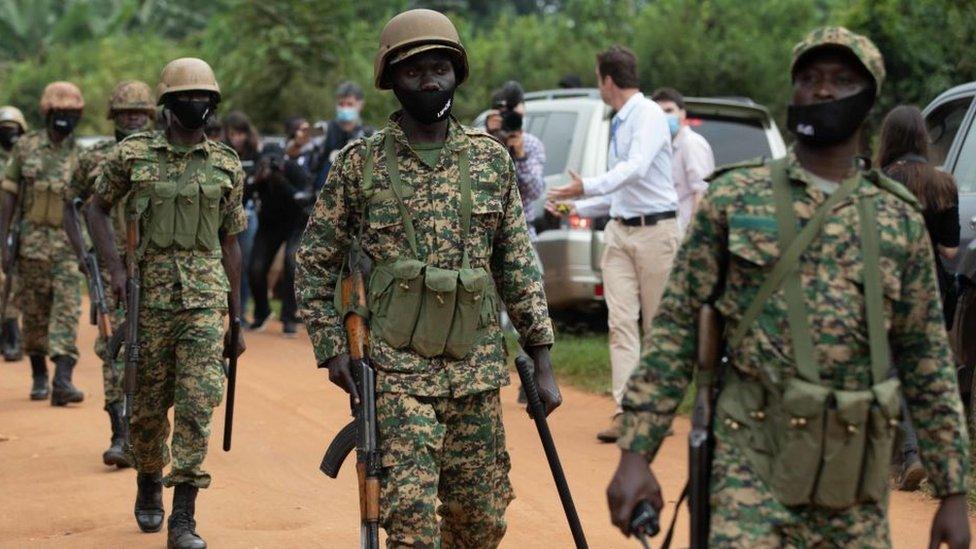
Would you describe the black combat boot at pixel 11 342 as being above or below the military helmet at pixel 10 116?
below

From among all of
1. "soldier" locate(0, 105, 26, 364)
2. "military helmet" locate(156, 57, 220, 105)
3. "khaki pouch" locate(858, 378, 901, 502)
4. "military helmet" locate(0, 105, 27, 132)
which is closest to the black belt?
"military helmet" locate(156, 57, 220, 105)

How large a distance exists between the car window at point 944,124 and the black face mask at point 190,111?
4.35 metres

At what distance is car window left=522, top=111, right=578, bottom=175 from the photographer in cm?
1319

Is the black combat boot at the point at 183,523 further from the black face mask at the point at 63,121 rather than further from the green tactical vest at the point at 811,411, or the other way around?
the black face mask at the point at 63,121

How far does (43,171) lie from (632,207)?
4770 mm

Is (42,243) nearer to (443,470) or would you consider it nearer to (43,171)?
(43,171)

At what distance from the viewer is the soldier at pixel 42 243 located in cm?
1166

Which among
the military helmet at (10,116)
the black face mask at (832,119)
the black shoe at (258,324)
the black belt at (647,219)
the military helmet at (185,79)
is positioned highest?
the black face mask at (832,119)

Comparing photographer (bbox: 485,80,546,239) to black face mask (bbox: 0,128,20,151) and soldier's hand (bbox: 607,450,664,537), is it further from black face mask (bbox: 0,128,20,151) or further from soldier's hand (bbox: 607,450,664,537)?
soldier's hand (bbox: 607,450,664,537)

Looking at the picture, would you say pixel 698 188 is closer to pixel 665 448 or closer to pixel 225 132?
pixel 665 448

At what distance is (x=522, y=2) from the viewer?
54.8 meters

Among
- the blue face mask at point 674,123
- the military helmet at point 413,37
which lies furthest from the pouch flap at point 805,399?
the blue face mask at point 674,123

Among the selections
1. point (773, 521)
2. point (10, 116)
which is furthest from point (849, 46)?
point (10, 116)

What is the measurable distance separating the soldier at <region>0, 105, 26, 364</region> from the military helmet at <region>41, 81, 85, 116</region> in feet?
9.05
